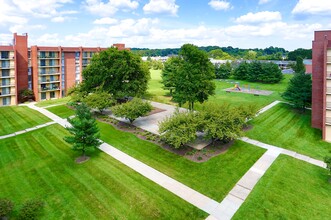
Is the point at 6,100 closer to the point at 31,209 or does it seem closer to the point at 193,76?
the point at 193,76

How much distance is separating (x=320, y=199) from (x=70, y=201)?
17.5 m

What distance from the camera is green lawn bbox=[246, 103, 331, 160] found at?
23.9 meters

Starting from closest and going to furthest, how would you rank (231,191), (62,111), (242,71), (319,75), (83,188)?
(231,191), (83,188), (319,75), (62,111), (242,71)

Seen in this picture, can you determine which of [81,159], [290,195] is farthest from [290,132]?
[81,159]

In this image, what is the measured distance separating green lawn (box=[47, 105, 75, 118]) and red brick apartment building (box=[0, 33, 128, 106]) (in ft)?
34.5

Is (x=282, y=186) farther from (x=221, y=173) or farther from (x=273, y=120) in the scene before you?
(x=273, y=120)

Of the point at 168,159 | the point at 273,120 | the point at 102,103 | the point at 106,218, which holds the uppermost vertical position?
the point at 102,103

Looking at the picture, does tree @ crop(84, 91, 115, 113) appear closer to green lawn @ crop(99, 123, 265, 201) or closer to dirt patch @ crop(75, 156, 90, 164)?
green lawn @ crop(99, 123, 265, 201)

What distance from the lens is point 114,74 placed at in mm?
38188

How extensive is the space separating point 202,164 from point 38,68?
43546mm

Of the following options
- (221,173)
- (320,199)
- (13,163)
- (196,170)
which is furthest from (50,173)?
(320,199)

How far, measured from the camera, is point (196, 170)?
1934 cm

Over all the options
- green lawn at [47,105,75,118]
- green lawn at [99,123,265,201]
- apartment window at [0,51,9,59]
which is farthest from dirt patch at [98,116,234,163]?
apartment window at [0,51,9,59]

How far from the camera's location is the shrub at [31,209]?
13633mm
